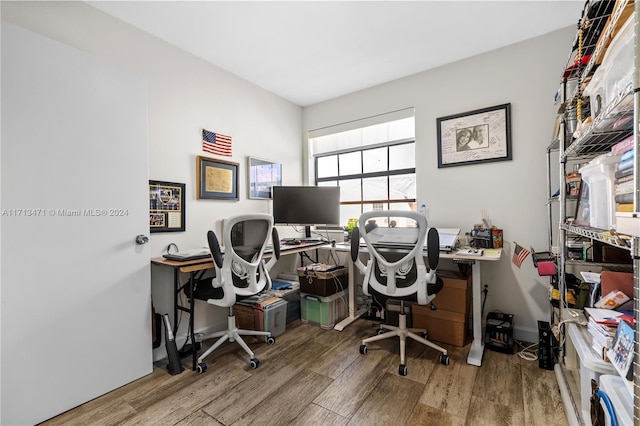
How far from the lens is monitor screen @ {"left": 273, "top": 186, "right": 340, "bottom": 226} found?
3270 mm

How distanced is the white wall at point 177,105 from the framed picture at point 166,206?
63 millimetres

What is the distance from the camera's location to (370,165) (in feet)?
12.0

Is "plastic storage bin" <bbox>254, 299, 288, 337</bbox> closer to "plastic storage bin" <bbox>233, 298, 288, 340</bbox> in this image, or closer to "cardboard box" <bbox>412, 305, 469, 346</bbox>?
"plastic storage bin" <bbox>233, 298, 288, 340</bbox>

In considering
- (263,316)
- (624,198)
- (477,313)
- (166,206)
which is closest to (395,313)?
(477,313)

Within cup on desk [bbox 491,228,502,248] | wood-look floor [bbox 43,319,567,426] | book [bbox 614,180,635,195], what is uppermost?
book [bbox 614,180,635,195]

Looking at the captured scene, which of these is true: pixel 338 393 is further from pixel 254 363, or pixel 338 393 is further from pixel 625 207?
pixel 625 207

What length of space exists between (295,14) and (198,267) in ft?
6.68

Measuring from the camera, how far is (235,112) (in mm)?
3109

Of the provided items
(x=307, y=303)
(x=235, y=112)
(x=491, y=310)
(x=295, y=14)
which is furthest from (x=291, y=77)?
(x=491, y=310)

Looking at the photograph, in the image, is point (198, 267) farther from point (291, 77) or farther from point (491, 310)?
point (491, 310)

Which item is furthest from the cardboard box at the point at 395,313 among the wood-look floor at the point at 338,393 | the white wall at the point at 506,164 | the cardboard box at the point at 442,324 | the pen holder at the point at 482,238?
the pen holder at the point at 482,238

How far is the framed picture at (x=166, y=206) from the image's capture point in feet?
7.75

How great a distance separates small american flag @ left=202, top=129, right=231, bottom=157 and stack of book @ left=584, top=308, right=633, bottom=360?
2954 millimetres

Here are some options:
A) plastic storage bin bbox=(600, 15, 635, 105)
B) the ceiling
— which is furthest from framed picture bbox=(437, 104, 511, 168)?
plastic storage bin bbox=(600, 15, 635, 105)
